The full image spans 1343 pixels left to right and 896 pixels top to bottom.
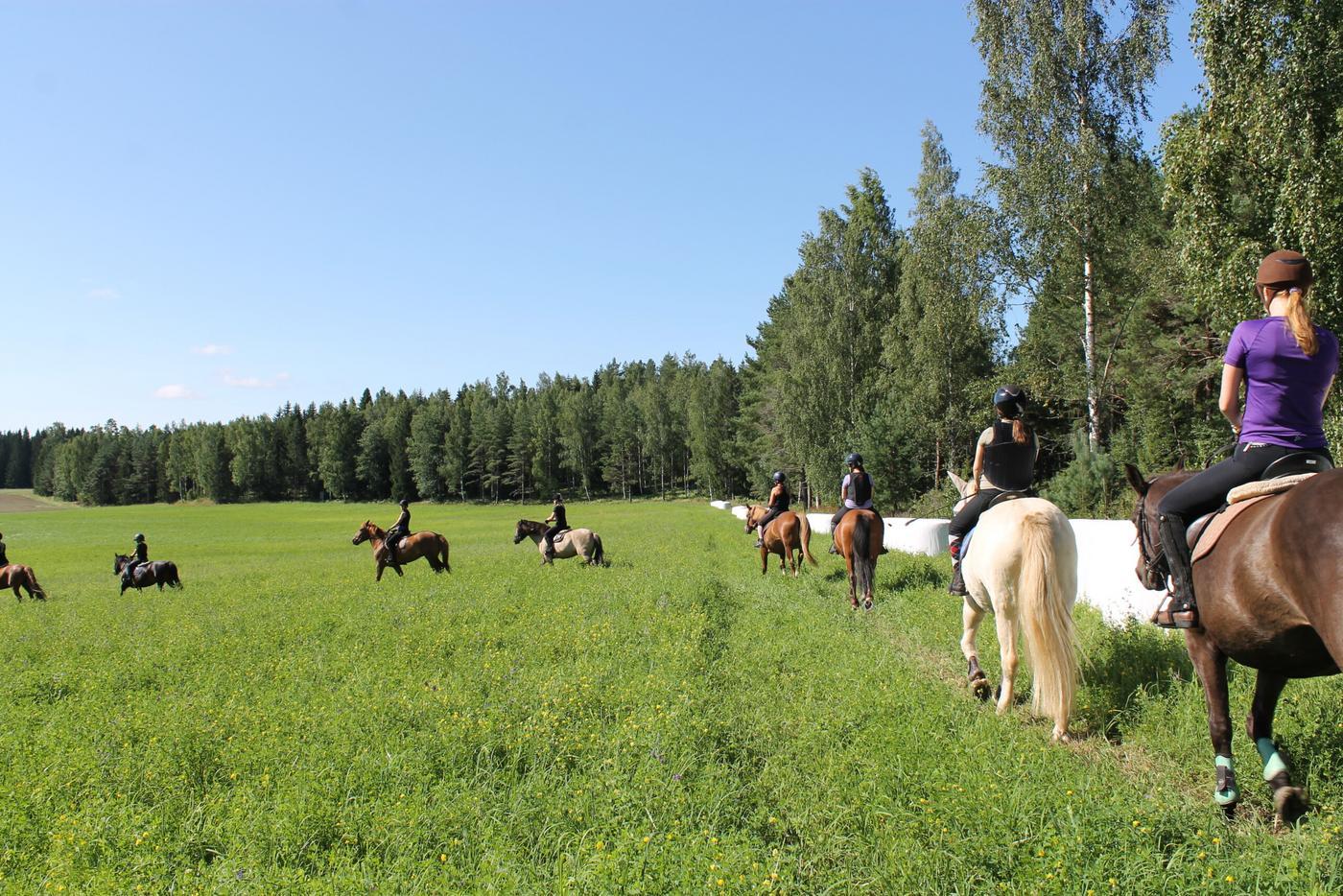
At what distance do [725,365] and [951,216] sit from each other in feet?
185

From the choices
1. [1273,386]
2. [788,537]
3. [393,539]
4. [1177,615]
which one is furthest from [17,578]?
[1273,386]

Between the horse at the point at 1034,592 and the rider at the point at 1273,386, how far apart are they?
118cm

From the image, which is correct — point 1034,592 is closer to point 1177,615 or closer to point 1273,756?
point 1177,615

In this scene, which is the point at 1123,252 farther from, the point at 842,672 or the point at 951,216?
the point at 842,672

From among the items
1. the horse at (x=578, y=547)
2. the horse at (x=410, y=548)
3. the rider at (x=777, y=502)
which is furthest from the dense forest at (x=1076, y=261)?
the horse at (x=410, y=548)

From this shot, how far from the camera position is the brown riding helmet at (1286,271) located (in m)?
4.20

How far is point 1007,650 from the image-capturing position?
616cm

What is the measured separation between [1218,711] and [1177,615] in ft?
1.82

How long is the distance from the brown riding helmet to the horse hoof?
2764 millimetres

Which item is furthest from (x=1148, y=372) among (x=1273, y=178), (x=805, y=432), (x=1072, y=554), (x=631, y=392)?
(x=631, y=392)

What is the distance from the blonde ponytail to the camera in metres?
4.04

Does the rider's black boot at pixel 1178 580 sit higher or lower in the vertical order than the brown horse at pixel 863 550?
higher

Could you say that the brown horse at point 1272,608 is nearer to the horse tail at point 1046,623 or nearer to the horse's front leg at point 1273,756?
the horse's front leg at point 1273,756

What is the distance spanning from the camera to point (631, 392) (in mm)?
101812
